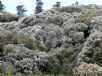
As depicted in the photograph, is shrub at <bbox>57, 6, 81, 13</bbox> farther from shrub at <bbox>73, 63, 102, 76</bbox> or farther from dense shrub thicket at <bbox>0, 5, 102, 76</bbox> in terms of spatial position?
shrub at <bbox>73, 63, 102, 76</bbox>

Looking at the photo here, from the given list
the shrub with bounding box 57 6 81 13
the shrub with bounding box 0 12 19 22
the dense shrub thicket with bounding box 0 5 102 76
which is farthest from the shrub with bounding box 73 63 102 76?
the shrub with bounding box 0 12 19 22

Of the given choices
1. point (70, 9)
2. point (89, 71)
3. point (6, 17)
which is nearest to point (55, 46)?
point (89, 71)

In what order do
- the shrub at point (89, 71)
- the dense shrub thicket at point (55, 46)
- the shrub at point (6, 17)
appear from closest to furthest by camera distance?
the shrub at point (89, 71), the dense shrub thicket at point (55, 46), the shrub at point (6, 17)

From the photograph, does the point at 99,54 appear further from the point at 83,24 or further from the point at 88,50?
the point at 83,24

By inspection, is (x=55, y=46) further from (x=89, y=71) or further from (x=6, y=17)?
(x=6, y=17)

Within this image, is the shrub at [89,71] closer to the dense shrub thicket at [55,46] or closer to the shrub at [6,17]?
the dense shrub thicket at [55,46]

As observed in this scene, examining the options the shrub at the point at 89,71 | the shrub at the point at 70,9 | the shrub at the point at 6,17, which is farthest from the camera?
the shrub at the point at 6,17

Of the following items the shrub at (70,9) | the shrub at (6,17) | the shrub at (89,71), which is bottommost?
the shrub at (89,71)

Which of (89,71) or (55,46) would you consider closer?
(89,71)

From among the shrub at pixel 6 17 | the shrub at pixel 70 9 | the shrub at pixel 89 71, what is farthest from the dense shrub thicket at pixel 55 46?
the shrub at pixel 6 17

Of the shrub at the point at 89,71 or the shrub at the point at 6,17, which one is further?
the shrub at the point at 6,17

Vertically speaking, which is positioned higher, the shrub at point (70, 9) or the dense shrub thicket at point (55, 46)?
the shrub at point (70, 9)

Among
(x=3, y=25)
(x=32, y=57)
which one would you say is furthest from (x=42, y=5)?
(x=32, y=57)

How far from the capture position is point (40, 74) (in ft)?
56.6
